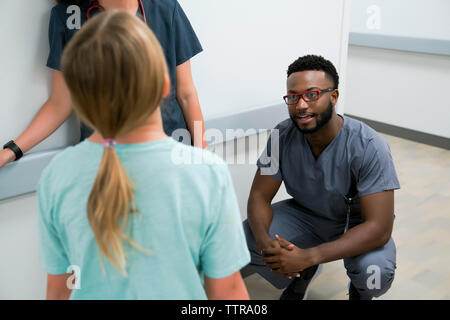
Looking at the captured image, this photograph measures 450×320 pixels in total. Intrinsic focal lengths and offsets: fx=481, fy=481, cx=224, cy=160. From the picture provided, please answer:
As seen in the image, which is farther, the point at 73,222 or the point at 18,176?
the point at 18,176

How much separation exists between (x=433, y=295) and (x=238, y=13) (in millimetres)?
1485

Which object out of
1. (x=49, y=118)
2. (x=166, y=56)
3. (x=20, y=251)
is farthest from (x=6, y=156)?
(x=166, y=56)

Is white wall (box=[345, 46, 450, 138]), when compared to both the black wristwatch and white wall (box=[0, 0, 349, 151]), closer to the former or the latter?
white wall (box=[0, 0, 349, 151])

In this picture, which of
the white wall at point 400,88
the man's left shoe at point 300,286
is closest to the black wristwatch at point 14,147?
the man's left shoe at point 300,286

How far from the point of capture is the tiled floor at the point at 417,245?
7.16ft

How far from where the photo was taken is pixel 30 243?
5.64ft

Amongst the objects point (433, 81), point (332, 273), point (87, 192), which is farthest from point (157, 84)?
point (433, 81)

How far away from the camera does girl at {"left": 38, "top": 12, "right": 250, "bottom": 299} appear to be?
2.43 feet

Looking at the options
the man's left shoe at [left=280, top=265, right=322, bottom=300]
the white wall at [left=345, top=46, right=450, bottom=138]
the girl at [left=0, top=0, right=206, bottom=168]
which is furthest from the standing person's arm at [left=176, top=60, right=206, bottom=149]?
the white wall at [left=345, top=46, right=450, bottom=138]

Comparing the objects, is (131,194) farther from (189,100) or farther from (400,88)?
(400,88)

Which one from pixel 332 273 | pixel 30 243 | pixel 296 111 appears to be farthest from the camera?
pixel 332 273

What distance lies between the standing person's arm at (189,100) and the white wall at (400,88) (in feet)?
9.80
